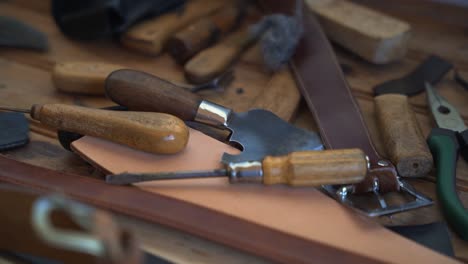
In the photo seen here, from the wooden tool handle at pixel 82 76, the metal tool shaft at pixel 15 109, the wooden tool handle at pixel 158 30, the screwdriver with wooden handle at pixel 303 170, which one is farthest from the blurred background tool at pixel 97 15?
the screwdriver with wooden handle at pixel 303 170

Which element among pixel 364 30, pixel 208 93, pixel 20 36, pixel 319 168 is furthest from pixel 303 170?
pixel 20 36

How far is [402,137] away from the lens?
30.5 inches

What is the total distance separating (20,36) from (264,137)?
25.2 inches

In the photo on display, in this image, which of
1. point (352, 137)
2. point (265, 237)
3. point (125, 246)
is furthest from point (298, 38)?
point (125, 246)

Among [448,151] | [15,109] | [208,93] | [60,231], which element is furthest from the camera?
[208,93]

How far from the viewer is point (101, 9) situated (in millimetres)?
1028

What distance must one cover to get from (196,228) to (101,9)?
0.59 m

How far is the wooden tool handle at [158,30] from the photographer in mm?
1057

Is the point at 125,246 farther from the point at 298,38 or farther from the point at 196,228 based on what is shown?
the point at 298,38

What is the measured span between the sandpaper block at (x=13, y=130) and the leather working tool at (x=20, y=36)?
278 millimetres

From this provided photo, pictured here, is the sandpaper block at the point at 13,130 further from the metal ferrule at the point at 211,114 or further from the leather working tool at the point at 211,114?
the metal ferrule at the point at 211,114

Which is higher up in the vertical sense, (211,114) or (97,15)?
(97,15)

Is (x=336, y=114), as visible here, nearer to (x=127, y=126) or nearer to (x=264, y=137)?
(x=264, y=137)

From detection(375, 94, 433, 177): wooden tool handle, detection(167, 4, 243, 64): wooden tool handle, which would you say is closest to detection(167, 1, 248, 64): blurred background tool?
detection(167, 4, 243, 64): wooden tool handle
